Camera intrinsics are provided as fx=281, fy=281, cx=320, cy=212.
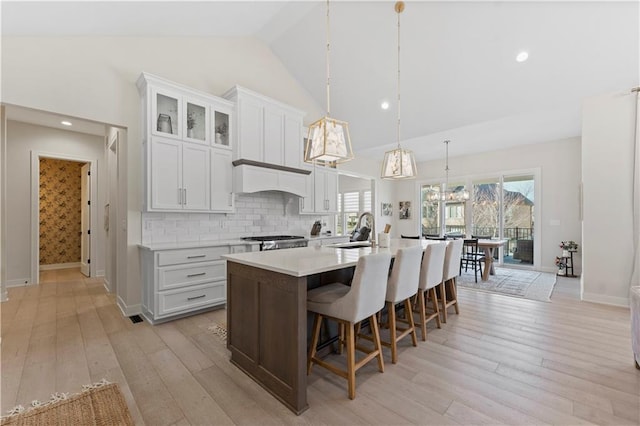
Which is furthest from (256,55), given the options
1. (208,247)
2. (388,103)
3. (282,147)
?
(208,247)

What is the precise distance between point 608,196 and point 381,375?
408 centimetres

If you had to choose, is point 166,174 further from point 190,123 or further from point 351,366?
point 351,366

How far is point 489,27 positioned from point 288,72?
321 centimetres

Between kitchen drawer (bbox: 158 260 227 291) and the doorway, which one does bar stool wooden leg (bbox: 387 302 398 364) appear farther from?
the doorway

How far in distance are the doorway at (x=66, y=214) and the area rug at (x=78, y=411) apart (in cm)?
460

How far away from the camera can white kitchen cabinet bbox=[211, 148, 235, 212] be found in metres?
3.79

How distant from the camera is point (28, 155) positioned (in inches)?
191

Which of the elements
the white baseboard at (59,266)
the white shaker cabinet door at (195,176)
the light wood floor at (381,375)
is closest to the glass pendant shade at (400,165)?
the light wood floor at (381,375)

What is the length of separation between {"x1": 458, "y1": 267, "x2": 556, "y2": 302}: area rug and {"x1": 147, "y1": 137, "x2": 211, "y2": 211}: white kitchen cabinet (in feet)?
14.6

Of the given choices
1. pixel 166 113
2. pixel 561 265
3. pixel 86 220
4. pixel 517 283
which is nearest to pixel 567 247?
pixel 561 265

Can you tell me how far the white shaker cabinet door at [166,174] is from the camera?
3230 mm

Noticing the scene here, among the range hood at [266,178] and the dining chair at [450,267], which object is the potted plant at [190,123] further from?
the dining chair at [450,267]

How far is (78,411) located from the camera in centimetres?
169

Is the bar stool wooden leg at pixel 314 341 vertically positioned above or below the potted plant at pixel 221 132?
below
